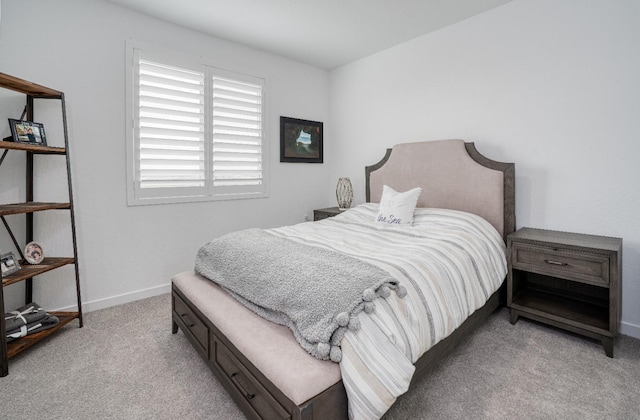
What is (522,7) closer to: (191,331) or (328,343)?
(328,343)

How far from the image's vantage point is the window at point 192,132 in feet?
9.11

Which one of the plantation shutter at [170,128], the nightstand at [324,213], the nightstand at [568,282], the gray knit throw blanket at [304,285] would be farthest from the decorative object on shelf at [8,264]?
the nightstand at [568,282]

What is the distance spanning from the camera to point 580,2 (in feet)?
7.47

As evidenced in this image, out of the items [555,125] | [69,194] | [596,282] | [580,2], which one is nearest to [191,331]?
[69,194]

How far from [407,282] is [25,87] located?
2.64m

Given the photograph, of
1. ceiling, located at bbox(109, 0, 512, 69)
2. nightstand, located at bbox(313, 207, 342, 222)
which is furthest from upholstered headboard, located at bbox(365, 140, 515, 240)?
ceiling, located at bbox(109, 0, 512, 69)

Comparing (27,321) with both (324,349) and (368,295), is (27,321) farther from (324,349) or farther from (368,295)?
(368,295)

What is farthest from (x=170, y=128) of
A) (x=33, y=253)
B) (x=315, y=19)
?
(x=315, y=19)

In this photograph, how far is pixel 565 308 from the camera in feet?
7.34

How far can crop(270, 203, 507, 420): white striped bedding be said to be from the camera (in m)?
1.13

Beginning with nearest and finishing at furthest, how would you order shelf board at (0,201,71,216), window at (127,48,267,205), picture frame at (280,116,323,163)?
1. shelf board at (0,201,71,216)
2. window at (127,48,267,205)
3. picture frame at (280,116,323,163)

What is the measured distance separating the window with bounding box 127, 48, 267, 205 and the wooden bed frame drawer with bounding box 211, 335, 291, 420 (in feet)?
6.08

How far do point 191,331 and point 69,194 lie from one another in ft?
4.60

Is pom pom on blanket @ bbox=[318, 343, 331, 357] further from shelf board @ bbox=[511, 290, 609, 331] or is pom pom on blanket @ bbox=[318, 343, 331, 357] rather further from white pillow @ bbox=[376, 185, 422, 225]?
shelf board @ bbox=[511, 290, 609, 331]
